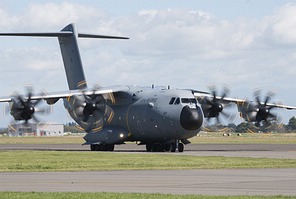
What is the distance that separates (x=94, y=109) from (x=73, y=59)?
8.64 metres

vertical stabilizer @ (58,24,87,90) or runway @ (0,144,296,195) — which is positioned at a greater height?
vertical stabilizer @ (58,24,87,90)

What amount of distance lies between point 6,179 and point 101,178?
3.37 metres

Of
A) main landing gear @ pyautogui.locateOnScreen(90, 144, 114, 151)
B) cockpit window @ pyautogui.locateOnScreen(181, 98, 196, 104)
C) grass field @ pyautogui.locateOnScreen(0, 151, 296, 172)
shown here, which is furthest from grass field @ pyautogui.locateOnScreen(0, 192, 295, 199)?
main landing gear @ pyautogui.locateOnScreen(90, 144, 114, 151)

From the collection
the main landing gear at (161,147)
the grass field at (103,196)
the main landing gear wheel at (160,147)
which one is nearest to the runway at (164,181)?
the grass field at (103,196)

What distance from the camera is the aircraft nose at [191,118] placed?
174ft

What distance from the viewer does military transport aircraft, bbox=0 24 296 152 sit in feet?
177

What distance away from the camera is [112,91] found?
57.5 meters

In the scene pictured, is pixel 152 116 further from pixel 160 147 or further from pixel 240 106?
pixel 240 106

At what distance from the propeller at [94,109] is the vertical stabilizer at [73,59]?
4.68 meters

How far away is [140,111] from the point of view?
56812 millimetres

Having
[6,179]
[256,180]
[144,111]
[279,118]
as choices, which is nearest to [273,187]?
[256,180]

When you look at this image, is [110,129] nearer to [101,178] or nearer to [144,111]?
[144,111]

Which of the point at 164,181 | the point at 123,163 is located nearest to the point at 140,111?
the point at 123,163

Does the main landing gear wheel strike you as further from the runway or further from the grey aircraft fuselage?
the runway
